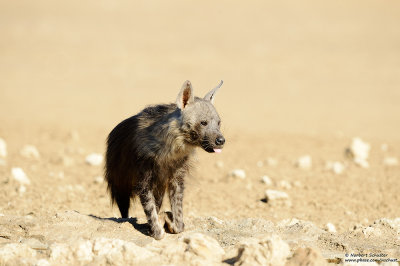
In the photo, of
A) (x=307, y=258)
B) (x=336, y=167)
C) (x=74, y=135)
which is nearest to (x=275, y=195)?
(x=336, y=167)

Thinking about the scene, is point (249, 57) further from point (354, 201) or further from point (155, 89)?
point (354, 201)

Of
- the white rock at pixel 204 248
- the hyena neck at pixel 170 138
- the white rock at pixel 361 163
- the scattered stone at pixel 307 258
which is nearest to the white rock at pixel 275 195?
the hyena neck at pixel 170 138

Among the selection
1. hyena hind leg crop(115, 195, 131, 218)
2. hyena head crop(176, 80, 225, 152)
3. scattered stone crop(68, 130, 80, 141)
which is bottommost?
scattered stone crop(68, 130, 80, 141)

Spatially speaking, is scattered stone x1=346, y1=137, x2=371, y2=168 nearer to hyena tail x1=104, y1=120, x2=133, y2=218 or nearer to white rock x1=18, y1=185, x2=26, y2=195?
white rock x1=18, y1=185, x2=26, y2=195

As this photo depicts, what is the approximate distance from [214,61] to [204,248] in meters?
19.0

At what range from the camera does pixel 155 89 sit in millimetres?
20344

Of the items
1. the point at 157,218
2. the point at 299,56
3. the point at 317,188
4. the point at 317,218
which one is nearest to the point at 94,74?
the point at 299,56

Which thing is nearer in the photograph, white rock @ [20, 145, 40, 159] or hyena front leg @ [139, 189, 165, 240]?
hyena front leg @ [139, 189, 165, 240]

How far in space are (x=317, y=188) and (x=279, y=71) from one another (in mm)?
13219

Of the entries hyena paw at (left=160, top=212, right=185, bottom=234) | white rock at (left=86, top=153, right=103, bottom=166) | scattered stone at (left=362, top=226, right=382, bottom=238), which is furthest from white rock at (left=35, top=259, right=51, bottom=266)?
white rock at (left=86, top=153, right=103, bottom=166)

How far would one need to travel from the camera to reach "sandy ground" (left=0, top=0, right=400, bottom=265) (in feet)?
20.4

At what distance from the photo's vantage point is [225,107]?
1823 centimetres

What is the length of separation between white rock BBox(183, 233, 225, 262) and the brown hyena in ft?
3.47

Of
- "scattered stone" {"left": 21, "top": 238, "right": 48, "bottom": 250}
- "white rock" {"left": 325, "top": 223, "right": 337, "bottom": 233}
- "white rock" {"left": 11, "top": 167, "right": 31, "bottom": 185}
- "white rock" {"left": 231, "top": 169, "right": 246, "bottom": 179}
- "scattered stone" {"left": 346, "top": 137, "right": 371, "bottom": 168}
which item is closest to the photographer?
"scattered stone" {"left": 21, "top": 238, "right": 48, "bottom": 250}
